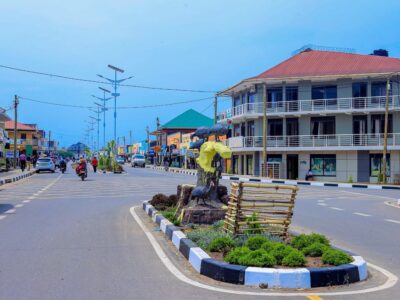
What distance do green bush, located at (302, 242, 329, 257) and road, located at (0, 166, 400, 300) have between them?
100 cm

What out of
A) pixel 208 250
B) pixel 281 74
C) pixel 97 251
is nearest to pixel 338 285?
pixel 208 250

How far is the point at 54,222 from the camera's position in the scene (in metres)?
12.2

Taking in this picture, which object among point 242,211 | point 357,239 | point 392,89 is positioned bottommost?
point 357,239

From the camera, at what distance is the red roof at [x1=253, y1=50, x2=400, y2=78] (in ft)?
140

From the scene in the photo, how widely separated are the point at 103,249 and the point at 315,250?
138 inches

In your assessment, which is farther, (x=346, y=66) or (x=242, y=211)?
(x=346, y=66)

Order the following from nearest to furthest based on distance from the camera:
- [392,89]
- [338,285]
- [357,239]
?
1. [338,285]
2. [357,239]
3. [392,89]

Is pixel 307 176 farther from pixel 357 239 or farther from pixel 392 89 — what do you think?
pixel 357 239

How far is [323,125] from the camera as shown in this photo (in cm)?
4406

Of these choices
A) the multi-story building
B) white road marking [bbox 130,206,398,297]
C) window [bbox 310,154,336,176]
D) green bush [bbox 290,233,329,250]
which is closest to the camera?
white road marking [bbox 130,206,398,297]

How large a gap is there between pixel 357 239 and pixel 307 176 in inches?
1276

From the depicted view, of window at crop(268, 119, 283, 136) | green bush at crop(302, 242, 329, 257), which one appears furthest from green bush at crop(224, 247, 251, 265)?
window at crop(268, 119, 283, 136)

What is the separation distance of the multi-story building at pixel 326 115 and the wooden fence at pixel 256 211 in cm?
3356

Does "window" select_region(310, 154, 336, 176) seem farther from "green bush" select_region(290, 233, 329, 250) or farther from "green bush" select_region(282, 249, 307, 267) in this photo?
"green bush" select_region(282, 249, 307, 267)
